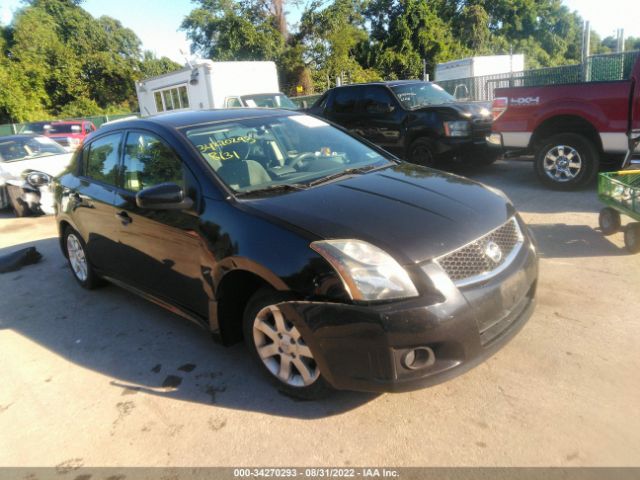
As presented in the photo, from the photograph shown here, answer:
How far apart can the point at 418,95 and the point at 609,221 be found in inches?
194

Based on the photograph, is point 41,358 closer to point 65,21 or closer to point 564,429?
point 564,429

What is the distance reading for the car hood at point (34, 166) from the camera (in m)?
9.43

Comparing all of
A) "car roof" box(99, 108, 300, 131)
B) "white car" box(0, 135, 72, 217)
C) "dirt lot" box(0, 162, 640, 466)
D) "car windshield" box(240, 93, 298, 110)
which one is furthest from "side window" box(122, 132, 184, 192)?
"car windshield" box(240, 93, 298, 110)

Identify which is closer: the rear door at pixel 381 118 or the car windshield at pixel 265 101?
the rear door at pixel 381 118

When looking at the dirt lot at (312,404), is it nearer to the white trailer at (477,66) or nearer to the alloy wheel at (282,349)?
the alloy wheel at (282,349)

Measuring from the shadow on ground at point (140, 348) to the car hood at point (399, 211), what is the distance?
3.24 feet

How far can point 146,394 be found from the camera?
10.7 feet

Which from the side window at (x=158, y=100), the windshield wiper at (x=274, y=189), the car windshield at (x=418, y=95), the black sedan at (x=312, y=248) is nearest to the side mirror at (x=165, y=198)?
the black sedan at (x=312, y=248)

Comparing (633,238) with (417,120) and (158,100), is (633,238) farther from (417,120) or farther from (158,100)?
(158,100)

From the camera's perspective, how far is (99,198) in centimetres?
431

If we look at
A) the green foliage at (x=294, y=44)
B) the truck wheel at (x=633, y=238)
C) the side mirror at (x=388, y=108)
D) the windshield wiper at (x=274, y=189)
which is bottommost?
the truck wheel at (x=633, y=238)

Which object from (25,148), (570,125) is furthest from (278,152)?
(25,148)

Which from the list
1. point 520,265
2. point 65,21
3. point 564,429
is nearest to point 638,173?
point 520,265

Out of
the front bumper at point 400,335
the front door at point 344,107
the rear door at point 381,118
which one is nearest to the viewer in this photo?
the front bumper at point 400,335
